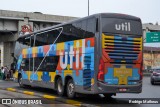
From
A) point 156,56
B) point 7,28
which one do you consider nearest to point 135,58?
point 7,28

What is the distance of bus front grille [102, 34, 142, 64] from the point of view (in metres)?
15.1

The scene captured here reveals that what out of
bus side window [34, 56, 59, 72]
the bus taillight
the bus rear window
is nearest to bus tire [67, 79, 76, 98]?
bus side window [34, 56, 59, 72]

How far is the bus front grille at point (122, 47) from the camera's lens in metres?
15.1

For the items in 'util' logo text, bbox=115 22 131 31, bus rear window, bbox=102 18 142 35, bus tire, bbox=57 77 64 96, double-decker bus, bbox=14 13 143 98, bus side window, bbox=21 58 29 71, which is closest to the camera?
double-decker bus, bbox=14 13 143 98

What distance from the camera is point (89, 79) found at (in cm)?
1562

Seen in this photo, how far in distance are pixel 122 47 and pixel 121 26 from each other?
33.8 inches

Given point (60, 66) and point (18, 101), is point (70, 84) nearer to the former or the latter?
point (60, 66)

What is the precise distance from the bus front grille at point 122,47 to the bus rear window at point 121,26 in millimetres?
206

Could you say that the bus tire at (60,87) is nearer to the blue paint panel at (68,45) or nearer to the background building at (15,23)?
the blue paint panel at (68,45)

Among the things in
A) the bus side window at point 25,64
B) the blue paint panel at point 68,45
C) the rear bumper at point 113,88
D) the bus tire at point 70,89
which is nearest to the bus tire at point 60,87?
the bus tire at point 70,89

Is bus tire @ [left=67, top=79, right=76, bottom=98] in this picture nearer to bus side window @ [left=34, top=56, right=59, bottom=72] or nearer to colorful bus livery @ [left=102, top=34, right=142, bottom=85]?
bus side window @ [left=34, top=56, right=59, bottom=72]

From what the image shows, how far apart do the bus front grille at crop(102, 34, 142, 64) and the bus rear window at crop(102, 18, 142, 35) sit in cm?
21

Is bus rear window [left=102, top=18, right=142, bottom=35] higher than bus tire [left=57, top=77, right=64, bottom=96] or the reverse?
higher

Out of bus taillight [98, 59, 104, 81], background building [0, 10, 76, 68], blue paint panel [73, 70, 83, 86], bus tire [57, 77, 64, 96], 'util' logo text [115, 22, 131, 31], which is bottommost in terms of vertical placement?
bus tire [57, 77, 64, 96]
